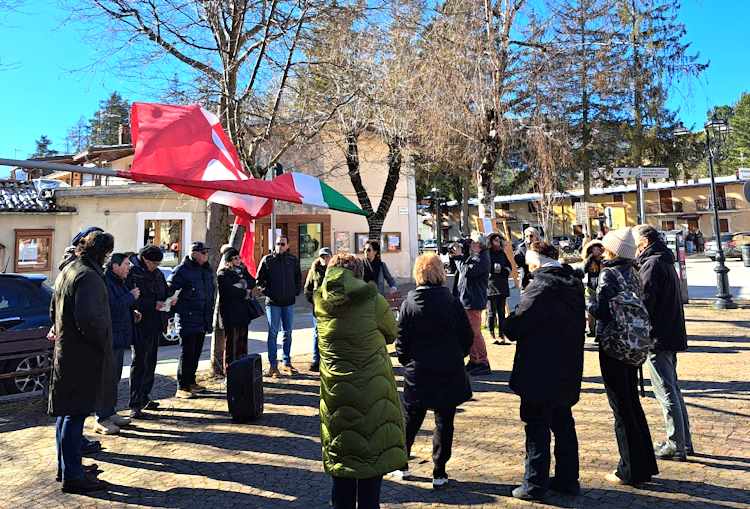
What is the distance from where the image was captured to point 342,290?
2699 mm

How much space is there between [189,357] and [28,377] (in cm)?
207

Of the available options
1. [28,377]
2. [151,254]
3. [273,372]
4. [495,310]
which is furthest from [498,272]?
[28,377]

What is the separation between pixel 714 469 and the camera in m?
3.68

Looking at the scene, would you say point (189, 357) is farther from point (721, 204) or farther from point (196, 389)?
point (721, 204)

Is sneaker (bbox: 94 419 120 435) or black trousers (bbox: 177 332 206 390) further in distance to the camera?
black trousers (bbox: 177 332 206 390)

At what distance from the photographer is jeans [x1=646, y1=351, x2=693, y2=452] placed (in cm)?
384

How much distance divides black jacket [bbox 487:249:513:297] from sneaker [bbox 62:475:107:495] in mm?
6478

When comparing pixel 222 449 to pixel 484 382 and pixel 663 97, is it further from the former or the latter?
pixel 663 97

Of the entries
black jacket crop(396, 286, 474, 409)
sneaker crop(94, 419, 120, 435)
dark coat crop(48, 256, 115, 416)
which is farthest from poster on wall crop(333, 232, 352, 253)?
black jacket crop(396, 286, 474, 409)

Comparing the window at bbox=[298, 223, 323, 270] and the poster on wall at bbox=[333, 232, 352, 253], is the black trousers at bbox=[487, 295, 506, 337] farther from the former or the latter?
the poster on wall at bbox=[333, 232, 352, 253]

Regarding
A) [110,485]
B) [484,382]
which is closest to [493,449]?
[484,382]

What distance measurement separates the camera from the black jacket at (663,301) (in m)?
3.84

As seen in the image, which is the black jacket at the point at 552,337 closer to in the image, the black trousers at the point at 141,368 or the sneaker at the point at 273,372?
the black trousers at the point at 141,368

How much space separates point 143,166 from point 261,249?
13.6 metres
